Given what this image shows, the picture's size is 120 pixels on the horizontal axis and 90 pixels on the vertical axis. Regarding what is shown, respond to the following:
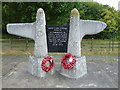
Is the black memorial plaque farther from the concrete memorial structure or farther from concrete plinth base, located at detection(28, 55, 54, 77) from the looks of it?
concrete plinth base, located at detection(28, 55, 54, 77)

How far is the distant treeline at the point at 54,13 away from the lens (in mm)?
10477

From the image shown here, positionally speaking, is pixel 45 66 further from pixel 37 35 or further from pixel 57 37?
pixel 57 37

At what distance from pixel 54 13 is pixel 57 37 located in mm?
5963

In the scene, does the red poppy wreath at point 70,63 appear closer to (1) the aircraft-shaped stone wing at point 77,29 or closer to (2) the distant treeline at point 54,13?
(1) the aircraft-shaped stone wing at point 77,29

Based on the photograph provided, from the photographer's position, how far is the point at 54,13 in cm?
1129

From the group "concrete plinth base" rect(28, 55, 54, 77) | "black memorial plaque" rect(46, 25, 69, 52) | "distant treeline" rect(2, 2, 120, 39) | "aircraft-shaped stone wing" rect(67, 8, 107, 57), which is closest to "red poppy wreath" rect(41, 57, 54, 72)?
"concrete plinth base" rect(28, 55, 54, 77)

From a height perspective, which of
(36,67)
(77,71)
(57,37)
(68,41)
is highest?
(57,37)

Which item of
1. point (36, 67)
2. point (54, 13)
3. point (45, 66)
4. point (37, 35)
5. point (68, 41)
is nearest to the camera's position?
point (45, 66)

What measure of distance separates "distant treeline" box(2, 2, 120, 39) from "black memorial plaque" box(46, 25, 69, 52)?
4585 millimetres

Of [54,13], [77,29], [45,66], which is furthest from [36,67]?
[54,13]

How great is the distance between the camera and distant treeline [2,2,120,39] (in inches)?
412

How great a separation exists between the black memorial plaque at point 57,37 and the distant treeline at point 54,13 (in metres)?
4.58

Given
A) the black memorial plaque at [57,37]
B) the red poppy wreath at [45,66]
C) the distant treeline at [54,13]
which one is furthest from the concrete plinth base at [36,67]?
Result: the distant treeline at [54,13]

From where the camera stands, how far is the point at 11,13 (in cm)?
1230
